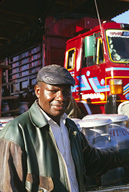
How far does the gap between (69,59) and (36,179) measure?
5240 millimetres

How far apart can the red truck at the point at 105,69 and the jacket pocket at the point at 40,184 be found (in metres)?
3.62

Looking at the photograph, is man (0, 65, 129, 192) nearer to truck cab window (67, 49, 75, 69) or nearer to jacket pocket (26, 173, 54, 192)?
jacket pocket (26, 173, 54, 192)

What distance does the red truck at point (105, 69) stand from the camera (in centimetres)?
511

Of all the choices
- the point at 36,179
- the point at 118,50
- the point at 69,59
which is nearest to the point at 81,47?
the point at 69,59

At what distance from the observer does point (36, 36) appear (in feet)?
23.7

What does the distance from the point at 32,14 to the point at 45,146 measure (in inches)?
281

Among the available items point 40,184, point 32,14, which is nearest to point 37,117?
point 40,184

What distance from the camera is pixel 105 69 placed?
530 centimetres

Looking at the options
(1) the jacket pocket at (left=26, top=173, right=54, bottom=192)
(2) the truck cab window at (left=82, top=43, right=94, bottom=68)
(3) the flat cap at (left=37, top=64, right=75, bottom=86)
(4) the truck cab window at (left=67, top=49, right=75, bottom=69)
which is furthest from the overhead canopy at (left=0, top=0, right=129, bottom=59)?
(1) the jacket pocket at (left=26, top=173, right=54, bottom=192)

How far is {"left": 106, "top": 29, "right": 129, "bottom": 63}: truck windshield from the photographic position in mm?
5281

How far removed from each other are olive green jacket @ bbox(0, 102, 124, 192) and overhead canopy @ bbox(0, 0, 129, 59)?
5.79 m

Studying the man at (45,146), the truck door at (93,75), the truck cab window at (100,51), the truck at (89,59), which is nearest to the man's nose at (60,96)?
the man at (45,146)

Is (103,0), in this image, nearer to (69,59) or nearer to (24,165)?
(69,59)

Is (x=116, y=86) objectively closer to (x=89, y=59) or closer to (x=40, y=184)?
(x=89, y=59)
